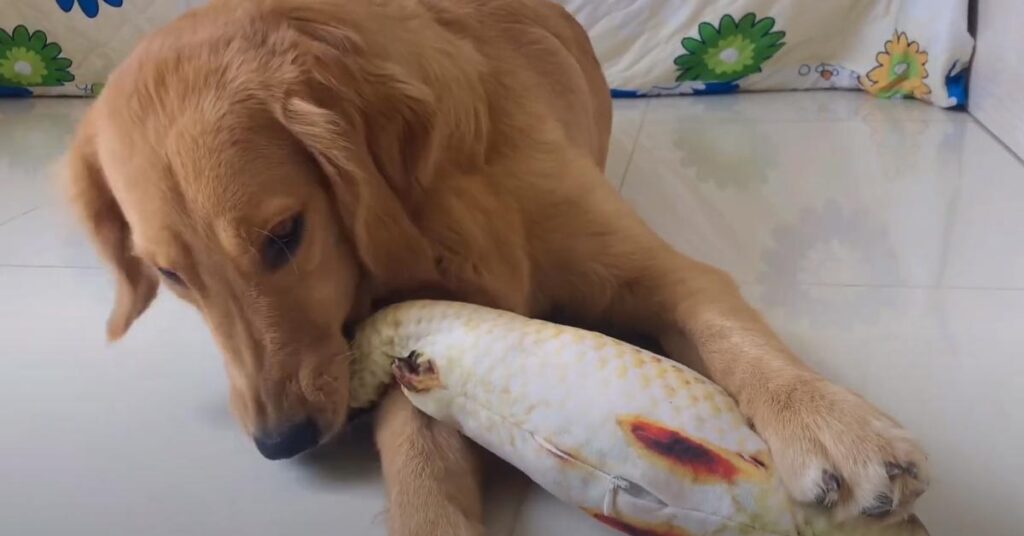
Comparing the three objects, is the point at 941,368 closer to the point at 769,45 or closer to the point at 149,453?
the point at 149,453

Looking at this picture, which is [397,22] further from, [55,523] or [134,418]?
[55,523]

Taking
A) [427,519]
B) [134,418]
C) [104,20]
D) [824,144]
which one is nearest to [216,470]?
[134,418]

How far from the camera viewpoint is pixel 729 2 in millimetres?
3119

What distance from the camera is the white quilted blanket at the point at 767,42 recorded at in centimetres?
288

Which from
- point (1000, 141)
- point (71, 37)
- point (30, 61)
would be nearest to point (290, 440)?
point (1000, 141)

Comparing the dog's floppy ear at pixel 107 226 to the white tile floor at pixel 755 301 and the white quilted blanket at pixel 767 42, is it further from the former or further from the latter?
the white quilted blanket at pixel 767 42

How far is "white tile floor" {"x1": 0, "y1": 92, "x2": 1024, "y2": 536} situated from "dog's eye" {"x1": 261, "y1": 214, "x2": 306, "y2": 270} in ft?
1.03

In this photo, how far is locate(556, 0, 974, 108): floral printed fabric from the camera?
2965 millimetres

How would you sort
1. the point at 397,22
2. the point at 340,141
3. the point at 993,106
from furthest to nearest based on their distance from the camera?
the point at 993,106 → the point at 397,22 → the point at 340,141

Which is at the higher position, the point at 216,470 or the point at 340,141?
the point at 340,141

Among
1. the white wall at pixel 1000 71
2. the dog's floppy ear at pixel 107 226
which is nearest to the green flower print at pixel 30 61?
the dog's floppy ear at pixel 107 226

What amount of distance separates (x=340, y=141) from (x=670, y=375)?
20.5 inches

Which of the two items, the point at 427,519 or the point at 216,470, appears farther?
the point at 216,470

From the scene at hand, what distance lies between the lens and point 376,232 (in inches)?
52.1
